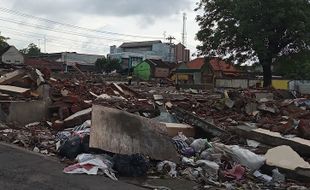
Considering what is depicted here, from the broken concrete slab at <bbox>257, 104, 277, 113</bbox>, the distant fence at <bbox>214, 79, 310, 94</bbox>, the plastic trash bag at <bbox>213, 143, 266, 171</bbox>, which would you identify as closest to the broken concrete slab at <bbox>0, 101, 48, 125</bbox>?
the plastic trash bag at <bbox>213, 143, 266, 171</bbox>

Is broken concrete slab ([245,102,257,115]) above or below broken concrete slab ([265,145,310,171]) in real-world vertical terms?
above

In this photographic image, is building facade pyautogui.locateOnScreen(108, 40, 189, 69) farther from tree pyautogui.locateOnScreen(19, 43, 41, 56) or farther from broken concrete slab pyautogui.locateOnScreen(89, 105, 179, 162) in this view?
broken concrete slab pyautogui.locateOnScreen(89, 105, 179, 162)

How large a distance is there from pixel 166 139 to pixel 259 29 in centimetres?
2487

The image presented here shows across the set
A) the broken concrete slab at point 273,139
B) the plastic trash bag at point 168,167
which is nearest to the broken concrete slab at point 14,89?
the broken concrete slab at point 273,139

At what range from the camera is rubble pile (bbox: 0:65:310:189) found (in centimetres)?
706

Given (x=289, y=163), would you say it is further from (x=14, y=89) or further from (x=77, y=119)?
(x=14, y=89)

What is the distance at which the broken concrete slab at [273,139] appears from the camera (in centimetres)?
840

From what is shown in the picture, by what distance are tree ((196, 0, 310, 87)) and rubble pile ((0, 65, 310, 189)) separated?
1911 centimetres

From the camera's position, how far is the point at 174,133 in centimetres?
973

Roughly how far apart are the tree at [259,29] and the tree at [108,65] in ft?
149

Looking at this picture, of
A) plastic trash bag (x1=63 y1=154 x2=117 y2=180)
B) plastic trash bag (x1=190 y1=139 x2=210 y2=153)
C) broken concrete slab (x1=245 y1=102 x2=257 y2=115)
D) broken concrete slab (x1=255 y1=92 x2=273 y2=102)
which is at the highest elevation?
broken concrete slab (x1=255 y1=92 x2=273 y2=102)

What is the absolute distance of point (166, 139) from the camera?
8305mm

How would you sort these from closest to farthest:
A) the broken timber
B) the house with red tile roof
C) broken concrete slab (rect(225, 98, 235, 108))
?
the broken timber
broken concrete slab (rect(225, 98, 235, 108))
the house with red tile roof

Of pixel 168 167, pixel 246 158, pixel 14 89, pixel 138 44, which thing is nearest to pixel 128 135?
pixel 168 167
